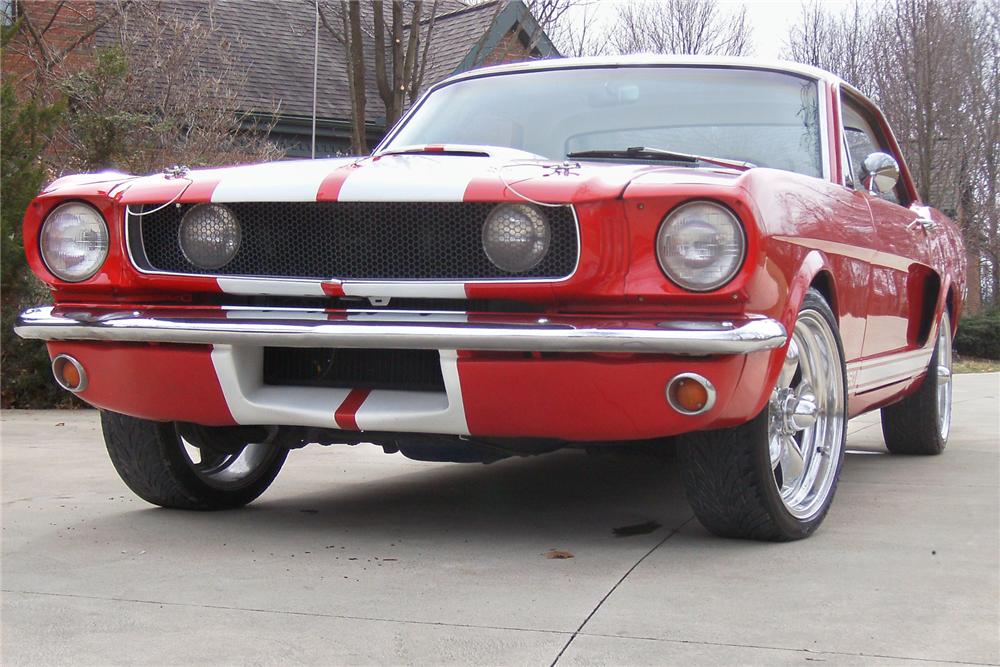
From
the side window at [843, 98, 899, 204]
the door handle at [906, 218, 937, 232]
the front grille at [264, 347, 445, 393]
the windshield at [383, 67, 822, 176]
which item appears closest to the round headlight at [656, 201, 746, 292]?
the front grille at [264, 347, 445, 393]

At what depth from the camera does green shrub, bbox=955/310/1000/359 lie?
21.6m

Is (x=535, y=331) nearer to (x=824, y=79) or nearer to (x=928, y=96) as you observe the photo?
(x=824, y=79)

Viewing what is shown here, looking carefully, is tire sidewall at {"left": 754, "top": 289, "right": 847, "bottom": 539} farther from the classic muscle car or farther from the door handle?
the door handle

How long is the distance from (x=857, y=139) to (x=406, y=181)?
256 centimetres

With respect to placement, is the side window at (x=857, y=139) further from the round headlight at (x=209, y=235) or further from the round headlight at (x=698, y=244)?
the round headlight at (x=209, y=235)

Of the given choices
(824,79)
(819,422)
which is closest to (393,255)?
(819,422)

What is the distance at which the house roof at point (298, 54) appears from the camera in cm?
1598

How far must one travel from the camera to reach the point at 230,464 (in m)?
4.31

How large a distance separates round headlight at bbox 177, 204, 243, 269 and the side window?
2.22 m

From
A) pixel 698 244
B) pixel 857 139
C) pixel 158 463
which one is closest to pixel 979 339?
pixel 857 139

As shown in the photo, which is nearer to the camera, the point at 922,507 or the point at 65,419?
the point at 922,507

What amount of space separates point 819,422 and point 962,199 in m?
22.1

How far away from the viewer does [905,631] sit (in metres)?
2.68

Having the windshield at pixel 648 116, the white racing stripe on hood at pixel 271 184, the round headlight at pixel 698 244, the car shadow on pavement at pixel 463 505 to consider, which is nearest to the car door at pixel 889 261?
the windshield at pixel 648 116
